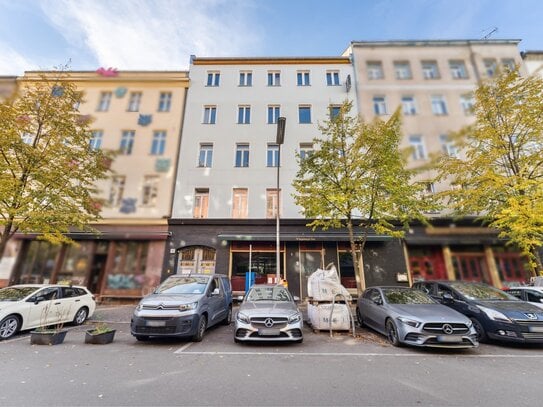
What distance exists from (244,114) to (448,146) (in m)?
13.3

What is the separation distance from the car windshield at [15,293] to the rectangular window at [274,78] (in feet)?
59.6

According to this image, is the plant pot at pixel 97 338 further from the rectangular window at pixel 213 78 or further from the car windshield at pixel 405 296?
the rectangular window at pixel 213 78

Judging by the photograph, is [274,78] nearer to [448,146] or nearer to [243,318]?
[448,146]

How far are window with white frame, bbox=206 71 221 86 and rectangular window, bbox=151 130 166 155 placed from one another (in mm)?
5522

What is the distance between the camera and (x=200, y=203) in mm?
16062

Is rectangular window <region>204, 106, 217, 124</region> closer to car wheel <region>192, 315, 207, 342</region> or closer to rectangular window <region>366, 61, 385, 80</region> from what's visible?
rectangular window <region>366, 61, 385, 80</region>

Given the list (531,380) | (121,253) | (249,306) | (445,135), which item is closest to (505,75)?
(445,135)

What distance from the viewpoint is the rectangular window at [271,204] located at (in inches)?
609

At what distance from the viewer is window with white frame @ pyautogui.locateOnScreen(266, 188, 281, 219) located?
15475 mm

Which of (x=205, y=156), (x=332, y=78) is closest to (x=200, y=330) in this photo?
(x=205, y=156)

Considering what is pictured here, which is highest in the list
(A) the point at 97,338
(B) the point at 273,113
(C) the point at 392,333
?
(B) the point at 273,113

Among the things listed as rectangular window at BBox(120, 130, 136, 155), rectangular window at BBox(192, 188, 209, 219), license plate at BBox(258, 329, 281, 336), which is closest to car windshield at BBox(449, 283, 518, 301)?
license plate at BBox(258, 329, 281, 336)

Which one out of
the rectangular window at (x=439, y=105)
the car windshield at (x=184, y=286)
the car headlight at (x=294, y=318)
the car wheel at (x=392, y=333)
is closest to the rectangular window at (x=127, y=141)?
the car windshield at (x=184, y=286)

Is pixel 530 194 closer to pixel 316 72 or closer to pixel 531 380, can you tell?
pixel 531 380
